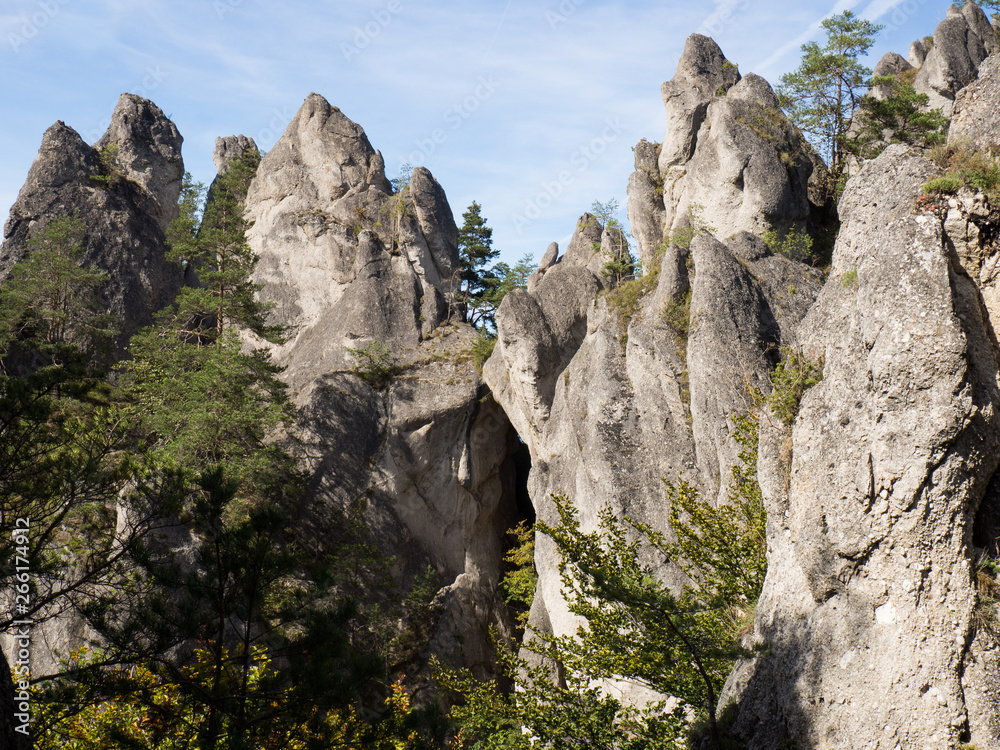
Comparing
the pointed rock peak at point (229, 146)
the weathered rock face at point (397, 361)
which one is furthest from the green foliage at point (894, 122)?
the pointed rock peak at point (229, 146)

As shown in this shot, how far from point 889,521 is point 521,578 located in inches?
651

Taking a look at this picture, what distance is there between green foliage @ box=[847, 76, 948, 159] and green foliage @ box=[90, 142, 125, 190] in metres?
28.6

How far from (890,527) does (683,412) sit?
390 inches

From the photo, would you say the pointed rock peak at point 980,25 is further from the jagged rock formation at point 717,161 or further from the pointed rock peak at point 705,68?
the jagged rock formation at point 717,161

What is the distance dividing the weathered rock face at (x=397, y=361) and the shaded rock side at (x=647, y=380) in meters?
3.28

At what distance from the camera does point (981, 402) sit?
324 inches

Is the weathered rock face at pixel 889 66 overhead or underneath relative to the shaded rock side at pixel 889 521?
overhead

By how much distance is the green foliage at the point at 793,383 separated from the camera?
1049cm

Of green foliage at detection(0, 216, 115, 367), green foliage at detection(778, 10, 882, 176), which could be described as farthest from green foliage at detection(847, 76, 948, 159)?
green foliage at detection(0, 216, 115, 367)

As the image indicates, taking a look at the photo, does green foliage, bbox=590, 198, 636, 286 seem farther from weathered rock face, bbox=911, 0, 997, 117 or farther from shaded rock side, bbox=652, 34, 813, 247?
weathered rock face, bbox=911, 0, 997, 117

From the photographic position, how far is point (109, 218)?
29375 millimetres

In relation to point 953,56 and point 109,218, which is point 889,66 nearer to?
point 953,56

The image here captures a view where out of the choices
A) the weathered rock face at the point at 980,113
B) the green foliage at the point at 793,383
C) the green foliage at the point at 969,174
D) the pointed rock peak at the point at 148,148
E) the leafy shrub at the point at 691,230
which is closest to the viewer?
the green foliage at the point at 969,174

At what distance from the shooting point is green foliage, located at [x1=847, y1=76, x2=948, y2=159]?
23703 mm
